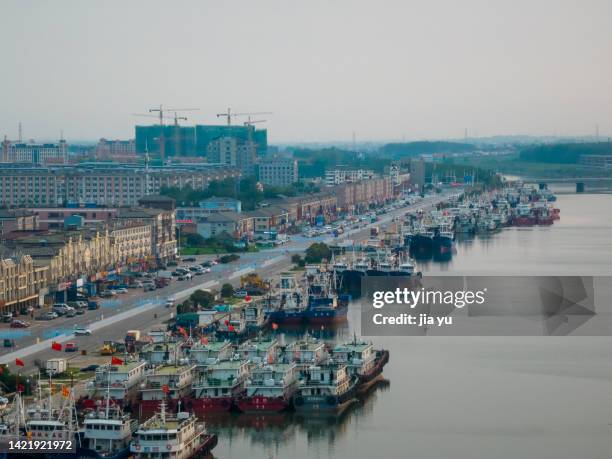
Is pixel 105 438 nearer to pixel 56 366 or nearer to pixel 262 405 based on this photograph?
pixel 262 405

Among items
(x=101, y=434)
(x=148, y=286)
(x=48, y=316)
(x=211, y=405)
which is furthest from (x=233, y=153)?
(x=101, y=434)

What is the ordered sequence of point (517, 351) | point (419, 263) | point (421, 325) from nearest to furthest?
point (517, 351)
point (421, 325)
point (419, 263)

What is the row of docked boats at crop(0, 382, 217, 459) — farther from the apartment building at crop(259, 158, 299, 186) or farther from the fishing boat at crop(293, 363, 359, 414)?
the apartment building at crop(259, 158, 299, 186)

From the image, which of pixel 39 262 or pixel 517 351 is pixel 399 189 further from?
pixel 517 351

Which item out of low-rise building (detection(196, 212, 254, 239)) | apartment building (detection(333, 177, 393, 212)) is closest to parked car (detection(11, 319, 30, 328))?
low-rise building (detection(196, 212, 254, 239))

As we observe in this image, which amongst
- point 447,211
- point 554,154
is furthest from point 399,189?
point 554,154

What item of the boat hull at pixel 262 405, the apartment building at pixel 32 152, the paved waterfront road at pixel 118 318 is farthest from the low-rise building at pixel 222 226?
the apartment building at pixel 32 152
